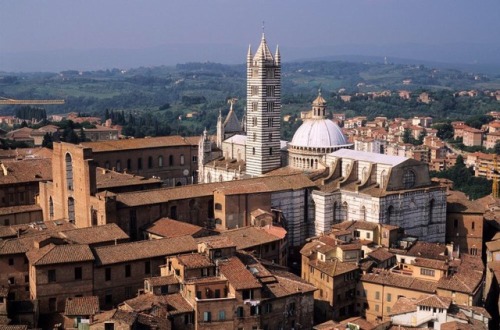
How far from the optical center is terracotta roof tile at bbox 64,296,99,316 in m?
28.7

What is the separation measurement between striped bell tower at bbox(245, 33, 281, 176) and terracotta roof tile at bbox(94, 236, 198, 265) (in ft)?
55.6

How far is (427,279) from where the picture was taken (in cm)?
3431

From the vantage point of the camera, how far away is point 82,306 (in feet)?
95.7

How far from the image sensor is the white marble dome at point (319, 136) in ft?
161

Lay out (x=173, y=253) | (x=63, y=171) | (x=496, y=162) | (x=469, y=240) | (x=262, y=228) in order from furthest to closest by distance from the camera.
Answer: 1. (x=496, y=162)
2. (x=469, y=240)
3. (x=63, y=171)
4. (x=262, y=228)
5. (x=173, y=253)

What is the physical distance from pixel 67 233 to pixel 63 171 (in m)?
8.44

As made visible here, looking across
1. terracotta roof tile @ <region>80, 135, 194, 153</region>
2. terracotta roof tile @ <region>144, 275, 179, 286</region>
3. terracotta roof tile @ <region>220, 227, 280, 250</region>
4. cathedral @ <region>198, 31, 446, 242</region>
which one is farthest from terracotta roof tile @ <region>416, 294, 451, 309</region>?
terracotta roof tile @ <region>80, 135, 194, 153</region>

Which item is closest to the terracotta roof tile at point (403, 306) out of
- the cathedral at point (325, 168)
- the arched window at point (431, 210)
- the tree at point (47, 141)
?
the cathedral at point (325, 168)

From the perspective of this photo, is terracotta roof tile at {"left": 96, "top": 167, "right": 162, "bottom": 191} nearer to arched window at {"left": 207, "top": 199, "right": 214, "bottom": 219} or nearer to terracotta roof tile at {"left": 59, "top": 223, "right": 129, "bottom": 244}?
arched window at {"left": 207, "top": 199, "right": 214, "bottom": 219}

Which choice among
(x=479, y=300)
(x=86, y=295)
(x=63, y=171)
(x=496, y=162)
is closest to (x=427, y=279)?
(x=479, y=300)

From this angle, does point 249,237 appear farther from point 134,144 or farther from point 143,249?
point 134,144

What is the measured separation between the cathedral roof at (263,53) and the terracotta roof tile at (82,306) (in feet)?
84.1

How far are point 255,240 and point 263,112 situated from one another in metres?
15.9

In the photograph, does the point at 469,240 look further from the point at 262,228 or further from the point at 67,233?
the point at 67,233
